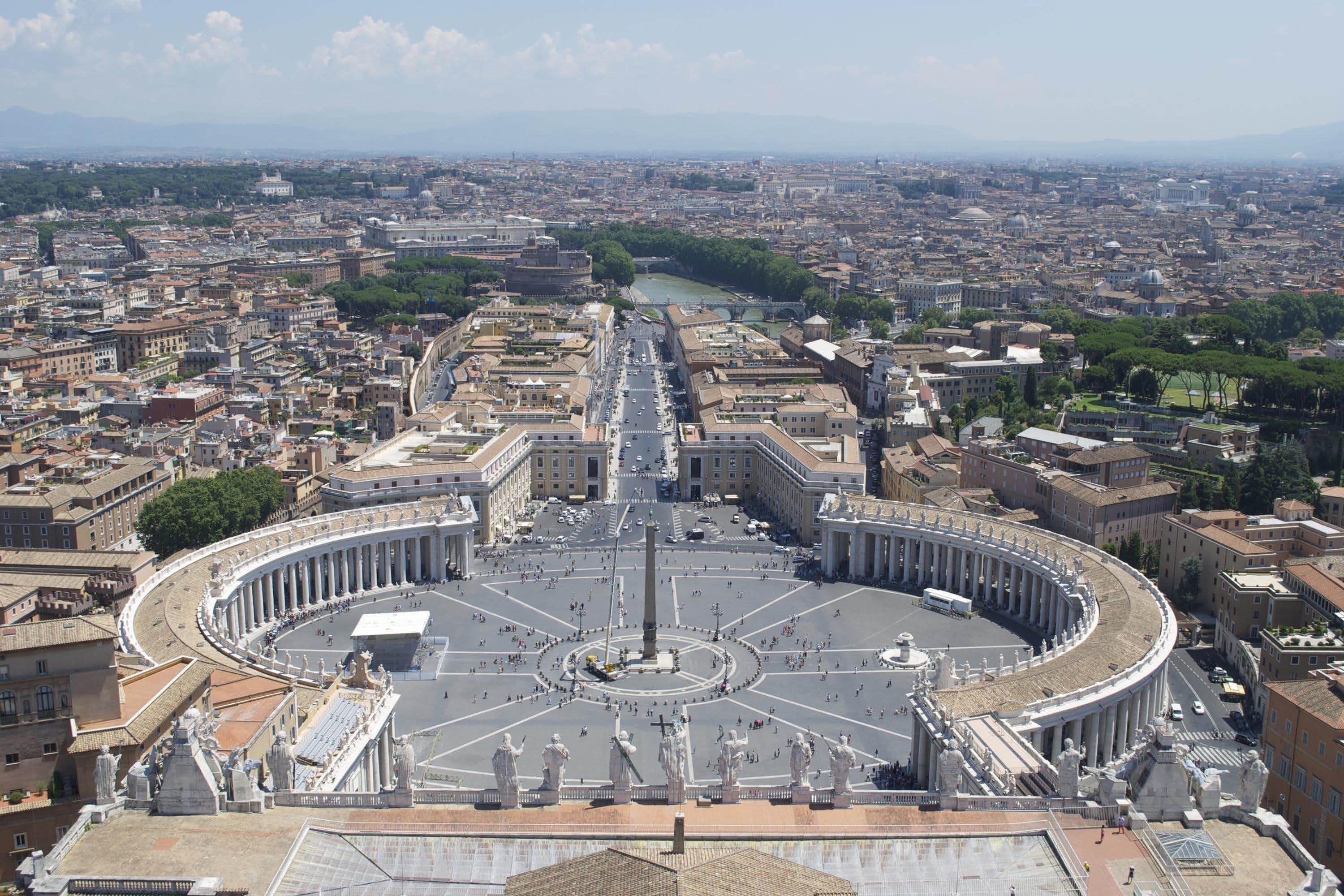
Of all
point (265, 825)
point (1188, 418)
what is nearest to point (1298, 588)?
point (1188, 418)

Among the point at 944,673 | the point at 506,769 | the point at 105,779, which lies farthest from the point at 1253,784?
the point at 105,779

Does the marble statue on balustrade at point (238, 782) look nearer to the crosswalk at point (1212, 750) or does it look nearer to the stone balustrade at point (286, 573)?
the stone balustrade at point (286, 573)

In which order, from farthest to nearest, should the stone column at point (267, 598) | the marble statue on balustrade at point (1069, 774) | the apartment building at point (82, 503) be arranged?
the apartment building at point (82, 503)
the stone column at point (267, 598)
the marble statue on balustrade at point (1069, 774)

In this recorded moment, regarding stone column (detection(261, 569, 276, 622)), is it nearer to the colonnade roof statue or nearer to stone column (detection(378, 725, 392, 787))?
stone column (detection(378, 725, 392, 787))

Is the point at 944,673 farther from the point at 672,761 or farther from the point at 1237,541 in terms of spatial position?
the point at 1237,541

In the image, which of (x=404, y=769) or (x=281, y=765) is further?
(x=404, y=769)

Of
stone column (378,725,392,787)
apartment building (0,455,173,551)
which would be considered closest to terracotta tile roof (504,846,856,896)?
stone column (378,725,392,787)

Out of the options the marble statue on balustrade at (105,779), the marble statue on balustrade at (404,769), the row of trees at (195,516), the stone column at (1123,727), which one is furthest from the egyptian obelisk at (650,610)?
the marble statue on balustrade at (105,779)
